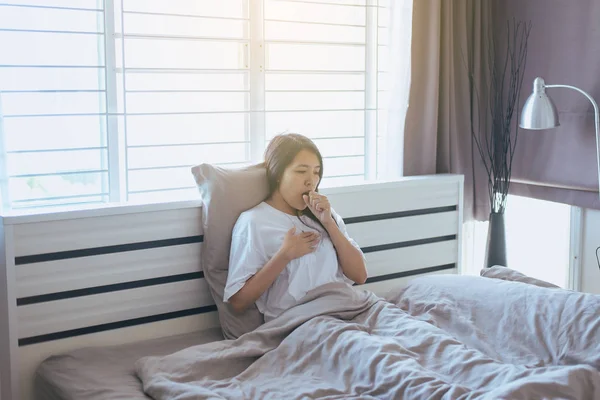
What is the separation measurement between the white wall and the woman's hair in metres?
1.37

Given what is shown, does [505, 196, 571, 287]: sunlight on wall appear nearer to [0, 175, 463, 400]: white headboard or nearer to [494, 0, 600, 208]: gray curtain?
[494, 0, 600, 208]: gray curtain

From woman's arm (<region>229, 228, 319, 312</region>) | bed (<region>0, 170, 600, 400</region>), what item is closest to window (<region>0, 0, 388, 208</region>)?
bed (<region>0, 170, 600, 400</region>)

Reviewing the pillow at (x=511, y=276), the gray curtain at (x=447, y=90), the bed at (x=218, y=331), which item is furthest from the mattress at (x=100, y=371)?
the gray curtain at (x=447, y=90)

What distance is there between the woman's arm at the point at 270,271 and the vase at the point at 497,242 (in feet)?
4.11

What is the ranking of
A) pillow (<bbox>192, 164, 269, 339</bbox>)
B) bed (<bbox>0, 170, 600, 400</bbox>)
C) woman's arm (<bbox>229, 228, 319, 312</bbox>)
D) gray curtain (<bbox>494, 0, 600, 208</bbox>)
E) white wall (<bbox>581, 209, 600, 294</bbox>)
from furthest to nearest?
white wall (<bbox>581, 209, 600, 294</bbox>)
gray curtain (<bbox>494, 0, 600, 208</bbox>)
pillow (<bbox>192, 164, 269, 339</bbox>)
woman's arm (<bbox>229, 228, 319, 312</bbox>)
bed (<bbox>0, 170, 600, 400</bbox>)

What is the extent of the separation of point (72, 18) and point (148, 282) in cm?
94

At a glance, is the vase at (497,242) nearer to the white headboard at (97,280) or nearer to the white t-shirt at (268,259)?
the white headboard at (97,280)

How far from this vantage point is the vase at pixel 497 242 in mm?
3359

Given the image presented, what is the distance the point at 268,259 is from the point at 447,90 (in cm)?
139

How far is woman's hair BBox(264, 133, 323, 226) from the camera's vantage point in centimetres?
257

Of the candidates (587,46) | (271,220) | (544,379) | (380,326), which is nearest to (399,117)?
(587,46)

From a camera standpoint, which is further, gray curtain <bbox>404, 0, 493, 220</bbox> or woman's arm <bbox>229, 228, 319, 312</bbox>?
gray curtain <bbox>404, 0, 493, 220</bbox>

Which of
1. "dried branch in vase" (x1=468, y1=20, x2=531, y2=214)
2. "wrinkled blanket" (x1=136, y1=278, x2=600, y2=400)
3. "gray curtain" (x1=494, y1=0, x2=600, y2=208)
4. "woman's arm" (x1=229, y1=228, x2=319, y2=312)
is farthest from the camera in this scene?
"dried branch in vase" (x1=468, y1=20, x2=531, y2=214)

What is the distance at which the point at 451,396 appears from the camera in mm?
1735
